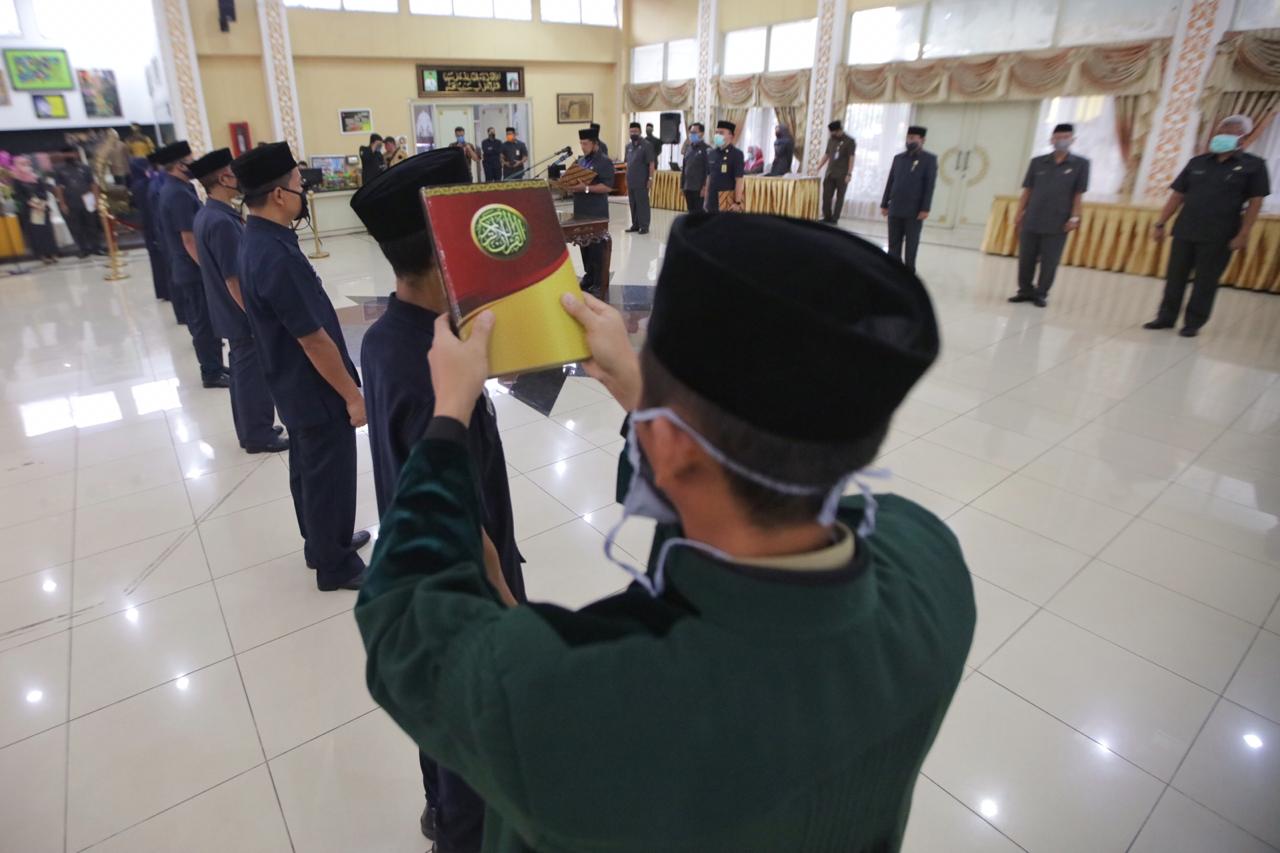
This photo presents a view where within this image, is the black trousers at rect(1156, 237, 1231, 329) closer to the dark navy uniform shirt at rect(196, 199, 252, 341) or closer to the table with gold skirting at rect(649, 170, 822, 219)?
the table with gold skirting at rect(649, 170, 822, 219)

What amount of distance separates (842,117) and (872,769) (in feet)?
38.5

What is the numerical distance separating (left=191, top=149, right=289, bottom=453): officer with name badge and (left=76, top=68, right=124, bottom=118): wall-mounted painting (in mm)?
10300

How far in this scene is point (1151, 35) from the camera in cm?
784

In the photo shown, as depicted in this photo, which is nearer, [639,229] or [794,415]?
[794,415]

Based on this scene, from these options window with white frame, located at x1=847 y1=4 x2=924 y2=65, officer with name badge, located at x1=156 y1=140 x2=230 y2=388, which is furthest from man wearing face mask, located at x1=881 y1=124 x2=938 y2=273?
officer with name badge, located at x1=156 y1=140 x2=230 y2=388

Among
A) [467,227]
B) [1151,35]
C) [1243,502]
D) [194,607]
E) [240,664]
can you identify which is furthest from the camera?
[1151,35]

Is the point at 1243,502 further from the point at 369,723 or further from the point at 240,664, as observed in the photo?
the point at 240,664

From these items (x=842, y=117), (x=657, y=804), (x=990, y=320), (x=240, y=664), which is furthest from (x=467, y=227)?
(x=842, y=117)

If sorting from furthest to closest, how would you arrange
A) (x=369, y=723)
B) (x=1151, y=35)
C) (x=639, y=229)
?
(x=639, y=229) < (x=1151, y=35) < (x=369, y=723)

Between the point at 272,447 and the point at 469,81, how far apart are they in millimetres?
10748

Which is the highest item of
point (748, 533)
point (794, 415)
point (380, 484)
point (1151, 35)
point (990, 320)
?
point (1151, 35)

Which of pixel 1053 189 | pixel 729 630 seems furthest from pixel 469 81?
pixel 729 630

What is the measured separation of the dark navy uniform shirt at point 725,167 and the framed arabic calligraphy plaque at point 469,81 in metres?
5.66

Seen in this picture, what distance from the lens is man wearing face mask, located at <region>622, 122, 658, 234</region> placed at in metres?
9.76
